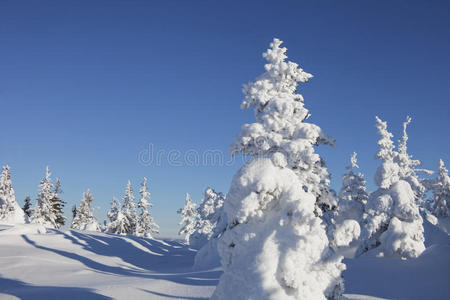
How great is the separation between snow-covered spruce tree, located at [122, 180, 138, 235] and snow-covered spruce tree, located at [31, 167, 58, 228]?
11082mm

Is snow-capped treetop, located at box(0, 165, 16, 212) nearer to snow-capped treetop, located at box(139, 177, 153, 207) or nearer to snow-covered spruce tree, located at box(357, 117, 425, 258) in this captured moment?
snow-capped treetop, located at box(139, 177, 153, 207)

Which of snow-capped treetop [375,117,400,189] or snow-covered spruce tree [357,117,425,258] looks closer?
snow-covered spruce tree [357,117,425,258]

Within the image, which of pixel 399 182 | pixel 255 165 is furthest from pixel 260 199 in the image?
pixel 399 182

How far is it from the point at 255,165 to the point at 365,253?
1930cm

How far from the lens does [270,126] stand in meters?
14.2

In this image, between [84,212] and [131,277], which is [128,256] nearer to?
[131,277]

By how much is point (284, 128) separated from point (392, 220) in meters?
13.9

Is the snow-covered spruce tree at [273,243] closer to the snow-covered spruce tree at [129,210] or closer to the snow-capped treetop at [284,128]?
the snow-capped treetop at [284,128]

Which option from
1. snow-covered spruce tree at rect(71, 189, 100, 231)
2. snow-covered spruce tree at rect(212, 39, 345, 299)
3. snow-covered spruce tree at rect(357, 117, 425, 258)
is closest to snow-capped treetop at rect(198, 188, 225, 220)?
snow-covered spruce tree at rect(357, 117, 425, 258)

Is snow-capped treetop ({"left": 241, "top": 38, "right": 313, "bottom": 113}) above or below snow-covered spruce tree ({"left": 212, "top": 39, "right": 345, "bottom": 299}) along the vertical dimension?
above

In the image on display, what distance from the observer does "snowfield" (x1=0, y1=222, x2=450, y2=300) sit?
13117 millimetres

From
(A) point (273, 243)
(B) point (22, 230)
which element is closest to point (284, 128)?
(A) point (273, 243)

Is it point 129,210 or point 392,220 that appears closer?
point 392,220

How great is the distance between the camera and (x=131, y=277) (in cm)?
1917
